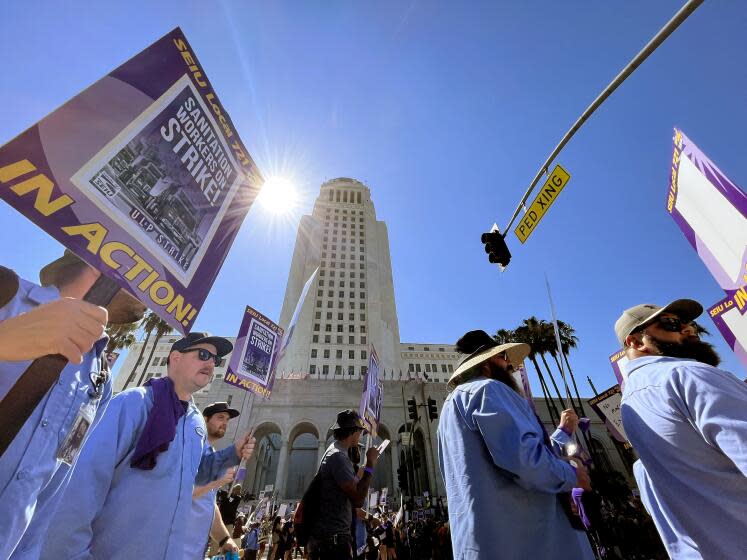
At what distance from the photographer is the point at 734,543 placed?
161 cm

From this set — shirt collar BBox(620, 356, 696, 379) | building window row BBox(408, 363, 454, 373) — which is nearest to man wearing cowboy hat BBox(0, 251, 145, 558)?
shirt collar BBox(620, 356, 696, 379)

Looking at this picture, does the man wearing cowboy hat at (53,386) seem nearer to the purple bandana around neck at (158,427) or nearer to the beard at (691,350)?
the purple bandana around neck at (158,427)

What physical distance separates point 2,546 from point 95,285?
0.98 meters

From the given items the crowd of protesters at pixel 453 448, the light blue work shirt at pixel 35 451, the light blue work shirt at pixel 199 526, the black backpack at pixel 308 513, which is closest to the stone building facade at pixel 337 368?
the black backpack at pixel 308 513

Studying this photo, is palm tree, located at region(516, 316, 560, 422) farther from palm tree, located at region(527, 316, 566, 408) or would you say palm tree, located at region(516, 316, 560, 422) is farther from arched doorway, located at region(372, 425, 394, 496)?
arched doorway, located at region(372, 425, 394, 496)

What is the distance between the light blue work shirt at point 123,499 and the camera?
174 cm

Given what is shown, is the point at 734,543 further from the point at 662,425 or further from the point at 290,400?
the point at 290,400

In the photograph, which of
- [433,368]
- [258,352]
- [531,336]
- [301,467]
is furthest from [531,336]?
[433,368]

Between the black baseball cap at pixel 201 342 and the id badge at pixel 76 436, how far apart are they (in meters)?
1.26

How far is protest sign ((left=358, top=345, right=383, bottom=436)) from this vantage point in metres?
7.71

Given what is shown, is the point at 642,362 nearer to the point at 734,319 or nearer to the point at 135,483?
the point at 135,483

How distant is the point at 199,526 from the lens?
114 inches

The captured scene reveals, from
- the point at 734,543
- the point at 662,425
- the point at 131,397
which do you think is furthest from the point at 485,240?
the point at 131,397

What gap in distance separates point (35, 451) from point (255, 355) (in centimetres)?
568
